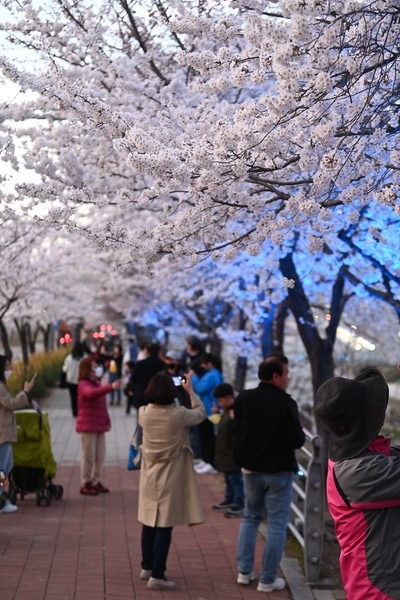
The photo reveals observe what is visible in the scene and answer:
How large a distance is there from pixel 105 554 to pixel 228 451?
2.36 metres

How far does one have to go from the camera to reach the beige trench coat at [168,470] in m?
7.77

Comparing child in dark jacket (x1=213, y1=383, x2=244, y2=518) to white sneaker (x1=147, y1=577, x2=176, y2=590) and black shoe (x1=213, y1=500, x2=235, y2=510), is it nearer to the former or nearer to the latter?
black shoe (x1=213, y1=500, x2=235, y2=510)

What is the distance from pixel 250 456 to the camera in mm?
7590

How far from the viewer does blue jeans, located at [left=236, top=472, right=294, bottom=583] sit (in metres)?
7.61

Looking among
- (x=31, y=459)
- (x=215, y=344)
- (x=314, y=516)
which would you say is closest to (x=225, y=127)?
(x=314, y=516)

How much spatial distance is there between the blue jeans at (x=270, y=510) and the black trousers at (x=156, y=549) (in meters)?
0.61

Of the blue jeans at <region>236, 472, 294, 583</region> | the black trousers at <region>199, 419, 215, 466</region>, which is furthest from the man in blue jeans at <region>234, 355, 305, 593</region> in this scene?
the black trousers at <region>199, 419, 215, 466</region>

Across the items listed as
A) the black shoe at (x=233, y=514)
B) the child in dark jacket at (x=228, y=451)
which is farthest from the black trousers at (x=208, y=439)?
the black shoe at (x=233, y=514)

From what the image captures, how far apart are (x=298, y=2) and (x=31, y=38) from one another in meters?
4.67

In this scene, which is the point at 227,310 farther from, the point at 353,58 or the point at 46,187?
the point at 353,58

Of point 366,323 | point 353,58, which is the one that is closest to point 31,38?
point 353,58

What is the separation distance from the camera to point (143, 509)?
7.83 m

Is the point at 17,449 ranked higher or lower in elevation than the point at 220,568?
higher

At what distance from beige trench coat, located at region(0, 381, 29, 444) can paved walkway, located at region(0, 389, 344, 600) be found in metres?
0.90
